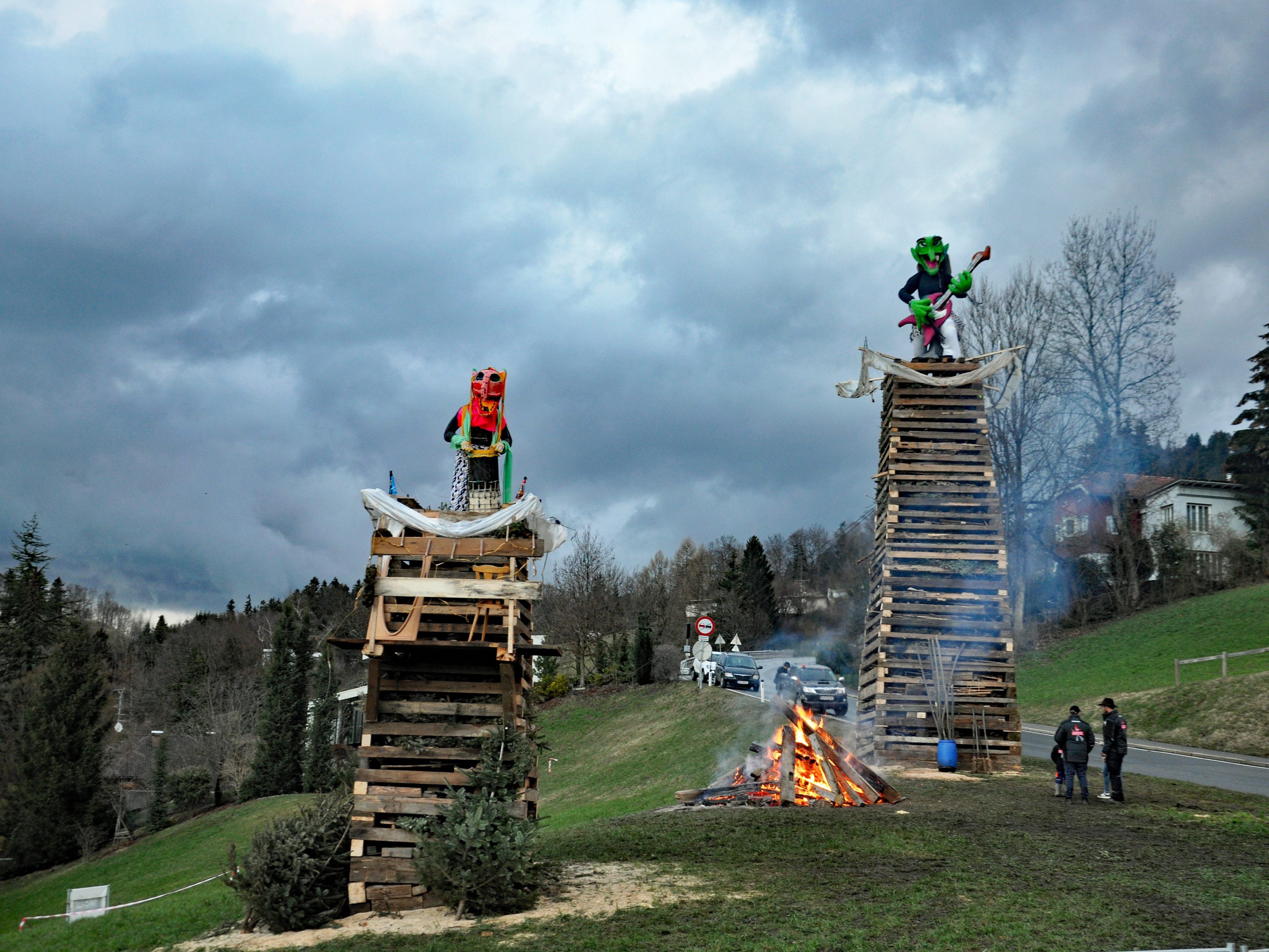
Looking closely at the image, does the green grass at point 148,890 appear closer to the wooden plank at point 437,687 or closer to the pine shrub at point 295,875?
the pine shrub at point 295,875

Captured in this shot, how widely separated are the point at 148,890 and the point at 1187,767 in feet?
101

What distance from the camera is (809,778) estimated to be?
1667cm

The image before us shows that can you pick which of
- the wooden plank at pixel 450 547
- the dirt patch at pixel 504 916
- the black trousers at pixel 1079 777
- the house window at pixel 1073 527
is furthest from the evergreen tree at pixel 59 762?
the house window at pixel 1073 527

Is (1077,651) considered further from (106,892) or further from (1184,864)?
(106,892)

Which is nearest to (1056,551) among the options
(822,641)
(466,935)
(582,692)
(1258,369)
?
(822,641)

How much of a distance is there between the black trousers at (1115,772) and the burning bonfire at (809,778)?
11.6 ft

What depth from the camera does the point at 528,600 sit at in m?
12.5

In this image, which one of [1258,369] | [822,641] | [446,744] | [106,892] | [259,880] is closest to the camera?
[259,880]

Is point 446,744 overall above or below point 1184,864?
above

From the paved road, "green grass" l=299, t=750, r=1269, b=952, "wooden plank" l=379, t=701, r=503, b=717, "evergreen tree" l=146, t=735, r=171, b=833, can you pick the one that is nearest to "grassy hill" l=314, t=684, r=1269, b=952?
"green grass" l=299, t=750, r=1269, b=952

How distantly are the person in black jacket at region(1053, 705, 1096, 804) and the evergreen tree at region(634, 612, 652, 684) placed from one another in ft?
99.2

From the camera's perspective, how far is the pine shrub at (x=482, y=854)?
10336 millimetres

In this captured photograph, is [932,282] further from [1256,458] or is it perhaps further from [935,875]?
[1256,458]

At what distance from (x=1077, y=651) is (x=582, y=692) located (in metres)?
23.8
